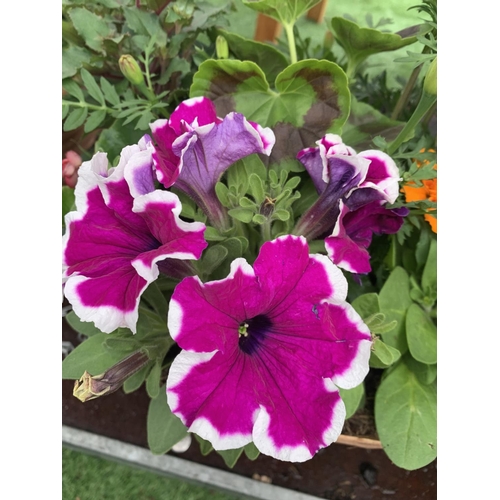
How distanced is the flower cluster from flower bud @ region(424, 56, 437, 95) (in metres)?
0.10

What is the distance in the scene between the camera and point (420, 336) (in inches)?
28.1

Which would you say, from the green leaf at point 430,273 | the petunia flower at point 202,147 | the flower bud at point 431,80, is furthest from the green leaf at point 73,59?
the green leaf at point 430,273

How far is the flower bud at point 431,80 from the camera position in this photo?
502 millimetres

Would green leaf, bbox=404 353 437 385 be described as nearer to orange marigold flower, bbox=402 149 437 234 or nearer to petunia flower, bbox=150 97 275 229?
orange marigold flower, bbox=402 149 437 234

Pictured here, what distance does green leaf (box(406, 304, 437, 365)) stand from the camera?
70 cm

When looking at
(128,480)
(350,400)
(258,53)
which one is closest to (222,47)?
(258,53)

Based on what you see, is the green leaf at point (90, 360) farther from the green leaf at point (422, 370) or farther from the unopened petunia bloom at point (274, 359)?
the green leaf at point (422, 370)

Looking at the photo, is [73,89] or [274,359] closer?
[274,359]

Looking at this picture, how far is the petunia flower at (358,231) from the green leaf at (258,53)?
1.03 ft

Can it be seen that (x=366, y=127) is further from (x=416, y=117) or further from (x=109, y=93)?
(x=109, y=93)

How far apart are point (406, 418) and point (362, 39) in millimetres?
560

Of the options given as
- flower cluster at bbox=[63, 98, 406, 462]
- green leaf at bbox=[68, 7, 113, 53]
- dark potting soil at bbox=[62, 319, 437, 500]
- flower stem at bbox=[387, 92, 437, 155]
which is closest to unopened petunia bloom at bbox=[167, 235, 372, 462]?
flower cluster at bbox=[63, 98, 406, 462]
